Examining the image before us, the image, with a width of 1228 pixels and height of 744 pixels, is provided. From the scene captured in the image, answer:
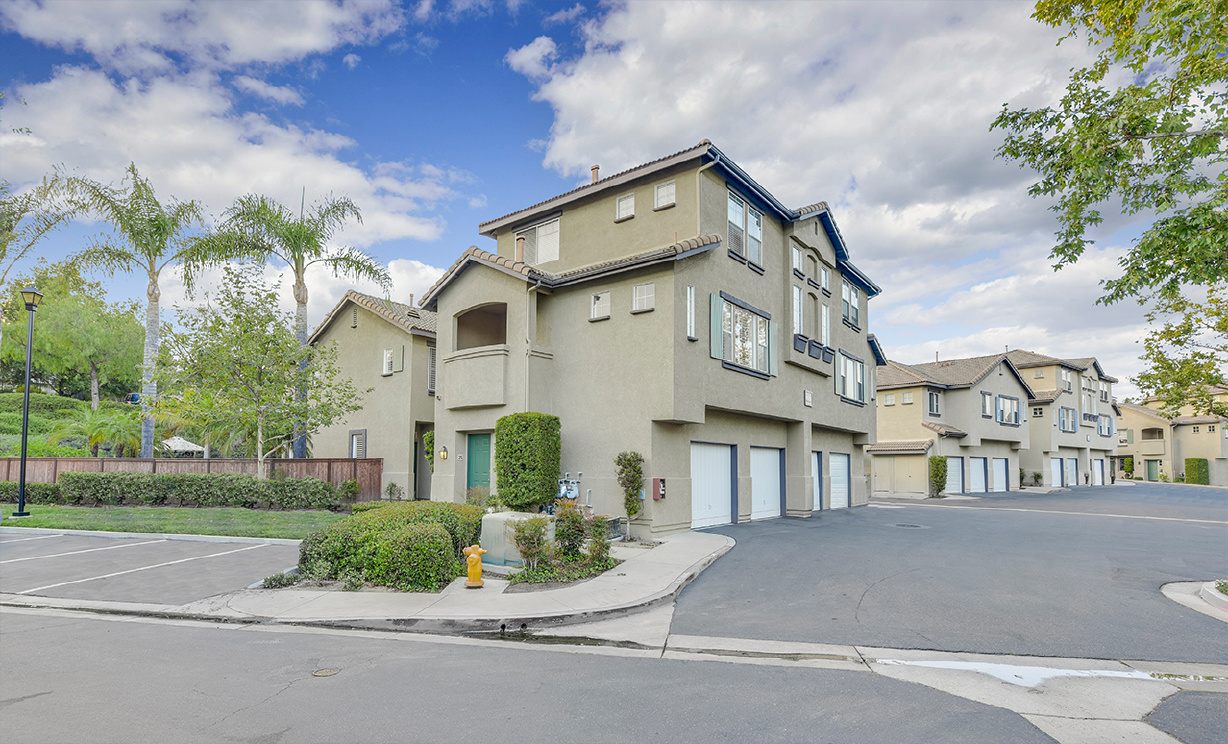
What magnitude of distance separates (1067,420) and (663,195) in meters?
46.8

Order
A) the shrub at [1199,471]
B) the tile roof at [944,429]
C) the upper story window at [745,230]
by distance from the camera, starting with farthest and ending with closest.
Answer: the shrub at [1199,471], the tile roof at [944,429], the upper story window at [745,230]

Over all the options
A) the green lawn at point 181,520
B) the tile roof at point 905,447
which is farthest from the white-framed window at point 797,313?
the tile roof at point 905,447

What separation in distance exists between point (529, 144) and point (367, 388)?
10991 millimetres

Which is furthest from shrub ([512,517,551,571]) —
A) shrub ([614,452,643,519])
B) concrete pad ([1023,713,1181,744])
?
concrete pad ([1023,713,1181,744])

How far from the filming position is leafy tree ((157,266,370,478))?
785 inches

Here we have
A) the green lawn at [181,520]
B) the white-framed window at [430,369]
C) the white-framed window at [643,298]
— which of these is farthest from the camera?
the white-framed window at [430,369]

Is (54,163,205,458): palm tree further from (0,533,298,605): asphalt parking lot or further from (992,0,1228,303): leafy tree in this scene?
(992,0,1228,303): leafy tree

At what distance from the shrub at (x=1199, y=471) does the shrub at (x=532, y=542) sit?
72.6 meters

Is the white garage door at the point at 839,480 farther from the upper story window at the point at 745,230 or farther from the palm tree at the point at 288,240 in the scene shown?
the palm tree at the point at 288,240

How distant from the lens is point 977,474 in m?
40.2

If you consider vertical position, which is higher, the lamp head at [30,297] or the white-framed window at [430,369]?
the lamp head at [30,297]

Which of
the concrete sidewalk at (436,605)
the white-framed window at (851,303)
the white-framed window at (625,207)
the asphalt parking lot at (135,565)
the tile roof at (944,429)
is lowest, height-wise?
the asphalt parking lot at (135,565)

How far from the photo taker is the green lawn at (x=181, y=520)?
50.2 ft

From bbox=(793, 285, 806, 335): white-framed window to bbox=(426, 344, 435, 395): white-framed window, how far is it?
12.0 meters
